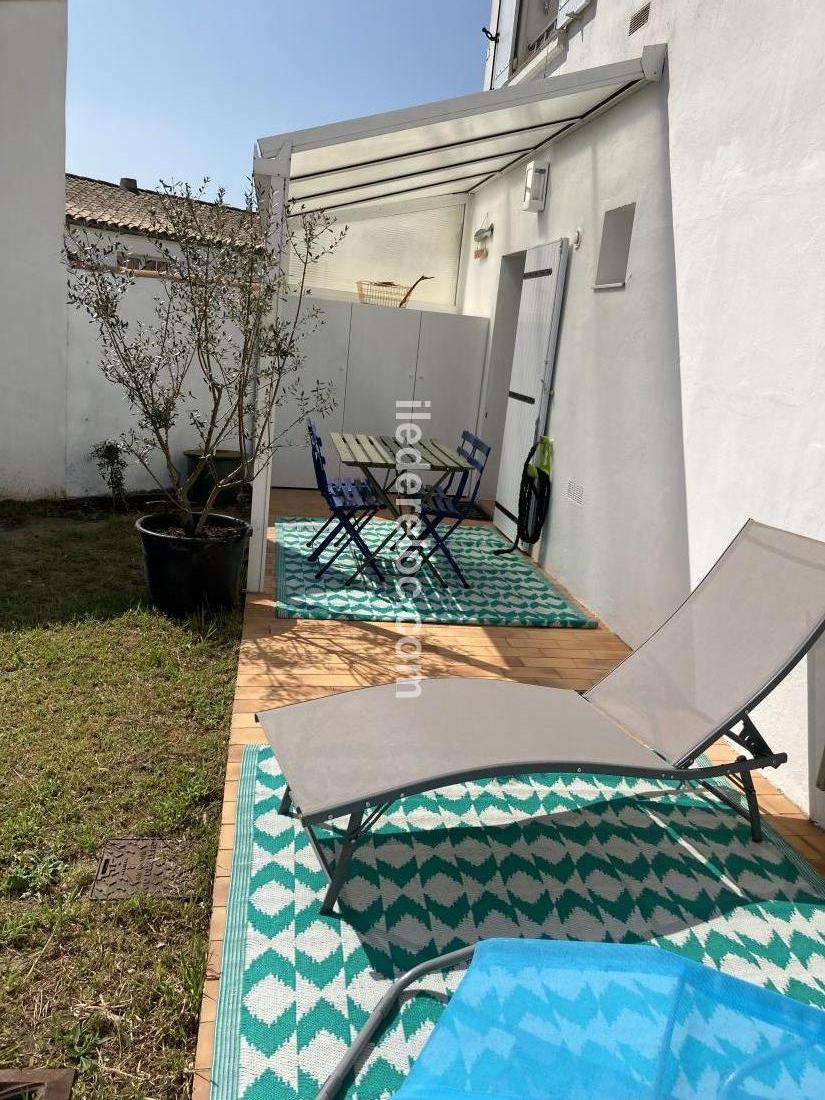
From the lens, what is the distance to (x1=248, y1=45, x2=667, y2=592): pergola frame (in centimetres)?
527

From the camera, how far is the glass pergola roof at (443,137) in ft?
17.5

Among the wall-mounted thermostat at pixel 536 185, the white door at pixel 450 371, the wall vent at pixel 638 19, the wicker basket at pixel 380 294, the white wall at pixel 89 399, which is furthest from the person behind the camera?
the wicker basket at pixel 380 294

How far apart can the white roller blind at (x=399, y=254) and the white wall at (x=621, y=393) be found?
393cm

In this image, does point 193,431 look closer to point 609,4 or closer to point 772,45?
point 609,4

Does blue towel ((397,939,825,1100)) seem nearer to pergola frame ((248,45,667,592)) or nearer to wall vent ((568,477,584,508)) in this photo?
Answer: pergola frame ((248,45,667,592))

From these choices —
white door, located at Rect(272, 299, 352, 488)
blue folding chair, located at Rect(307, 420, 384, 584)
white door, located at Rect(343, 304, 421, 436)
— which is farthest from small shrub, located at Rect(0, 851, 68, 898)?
white door, located at Rect(343, 304, 421, 436)

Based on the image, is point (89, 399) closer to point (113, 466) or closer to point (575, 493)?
point (113, 466)

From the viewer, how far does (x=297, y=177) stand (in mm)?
6598

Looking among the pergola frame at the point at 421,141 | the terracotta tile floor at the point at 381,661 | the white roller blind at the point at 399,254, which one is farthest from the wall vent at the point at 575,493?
the white roller blind at the point at 399,254

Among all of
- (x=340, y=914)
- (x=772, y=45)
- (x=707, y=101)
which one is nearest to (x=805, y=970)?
(x=340, y=914)

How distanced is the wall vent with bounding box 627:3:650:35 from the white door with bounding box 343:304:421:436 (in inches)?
151

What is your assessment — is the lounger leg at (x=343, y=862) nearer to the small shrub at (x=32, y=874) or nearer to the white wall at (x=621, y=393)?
the small shrub at (x=32, y=874)

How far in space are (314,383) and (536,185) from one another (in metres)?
3.21

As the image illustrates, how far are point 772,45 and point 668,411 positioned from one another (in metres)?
1.92
